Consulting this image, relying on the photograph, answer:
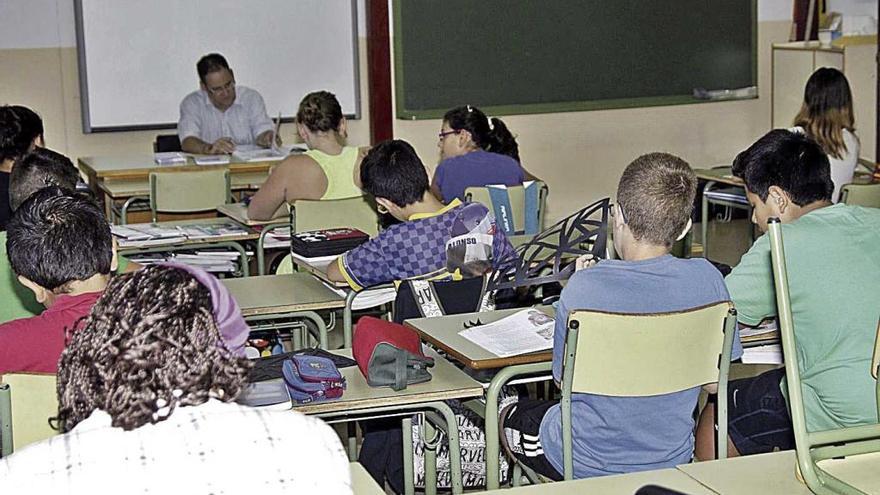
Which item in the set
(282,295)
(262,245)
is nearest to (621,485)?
(282,295)

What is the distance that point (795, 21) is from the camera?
31.0ft

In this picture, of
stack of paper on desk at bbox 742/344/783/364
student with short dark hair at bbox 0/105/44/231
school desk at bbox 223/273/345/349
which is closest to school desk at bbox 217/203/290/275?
school desk at bbox 223/273/345/349

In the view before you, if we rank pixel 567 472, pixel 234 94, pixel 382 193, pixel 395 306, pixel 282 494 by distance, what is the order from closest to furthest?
pixel 282 494, pixel 567 472, pixel 395 306, pixel 382 193, pixel 234 94

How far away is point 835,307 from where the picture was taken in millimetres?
2908

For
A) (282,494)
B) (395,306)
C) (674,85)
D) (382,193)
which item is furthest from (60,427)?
(674,85)

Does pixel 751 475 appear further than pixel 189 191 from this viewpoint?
No

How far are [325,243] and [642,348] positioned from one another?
1.94 meters

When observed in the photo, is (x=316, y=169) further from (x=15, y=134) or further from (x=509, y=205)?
(x=15, y=134)

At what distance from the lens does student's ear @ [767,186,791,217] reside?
10.9ft

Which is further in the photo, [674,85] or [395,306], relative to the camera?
[674,85]

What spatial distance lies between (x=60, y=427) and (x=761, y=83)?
856 cm

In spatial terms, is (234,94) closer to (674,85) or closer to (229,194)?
(229,194)

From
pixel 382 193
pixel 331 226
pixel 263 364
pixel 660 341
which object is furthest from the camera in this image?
pixel 331 226

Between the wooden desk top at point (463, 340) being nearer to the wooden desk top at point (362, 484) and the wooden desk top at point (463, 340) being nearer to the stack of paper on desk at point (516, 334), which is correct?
the stack of paper on desk at point (516, 334)
